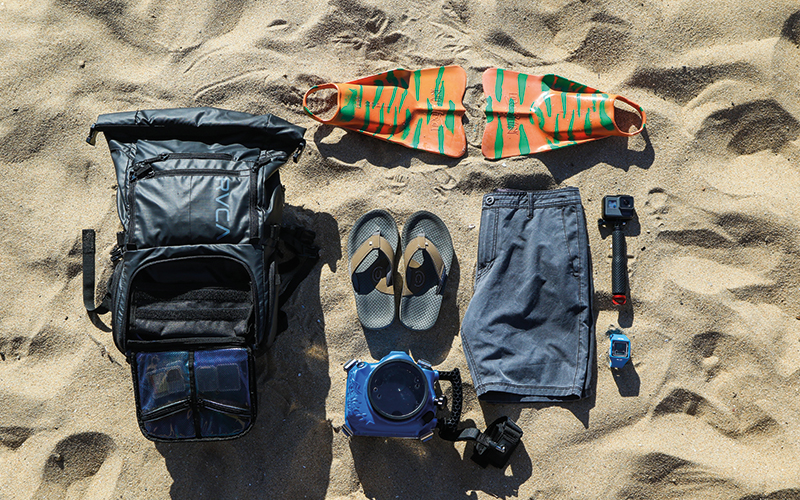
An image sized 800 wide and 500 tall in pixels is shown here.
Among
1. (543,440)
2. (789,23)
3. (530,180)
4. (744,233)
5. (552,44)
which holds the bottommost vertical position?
(543,440)

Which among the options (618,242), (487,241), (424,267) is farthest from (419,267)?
(618,242)

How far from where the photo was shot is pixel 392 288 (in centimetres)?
313

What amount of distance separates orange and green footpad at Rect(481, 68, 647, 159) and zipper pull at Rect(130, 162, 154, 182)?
1950mm

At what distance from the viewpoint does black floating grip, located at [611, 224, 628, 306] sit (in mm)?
3062

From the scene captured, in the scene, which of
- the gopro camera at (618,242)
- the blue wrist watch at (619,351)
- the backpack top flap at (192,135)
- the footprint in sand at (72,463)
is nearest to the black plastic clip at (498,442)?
the blue wrist watch at (619,351)

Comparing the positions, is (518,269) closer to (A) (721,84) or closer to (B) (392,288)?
(B) (392,288)

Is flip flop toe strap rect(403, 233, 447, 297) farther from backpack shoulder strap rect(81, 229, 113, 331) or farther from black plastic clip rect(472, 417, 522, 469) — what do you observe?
backpack shoulder strap rect(81, 229, 113, 331)

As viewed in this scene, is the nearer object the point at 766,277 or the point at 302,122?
the point at 766,277

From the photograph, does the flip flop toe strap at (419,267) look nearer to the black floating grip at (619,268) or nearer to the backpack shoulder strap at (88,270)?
the black floating grip at (619,268)

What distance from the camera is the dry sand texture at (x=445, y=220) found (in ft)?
9.91

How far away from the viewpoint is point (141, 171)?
2.77 m

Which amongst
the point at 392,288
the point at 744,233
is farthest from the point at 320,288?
the point at 744,233

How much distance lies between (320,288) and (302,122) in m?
1.08

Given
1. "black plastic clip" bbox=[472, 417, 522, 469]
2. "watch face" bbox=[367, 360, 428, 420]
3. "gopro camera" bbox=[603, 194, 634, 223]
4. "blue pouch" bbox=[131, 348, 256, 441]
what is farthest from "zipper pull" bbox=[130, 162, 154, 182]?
"gopro camera" bbox=[603, 194, 634, 223]
